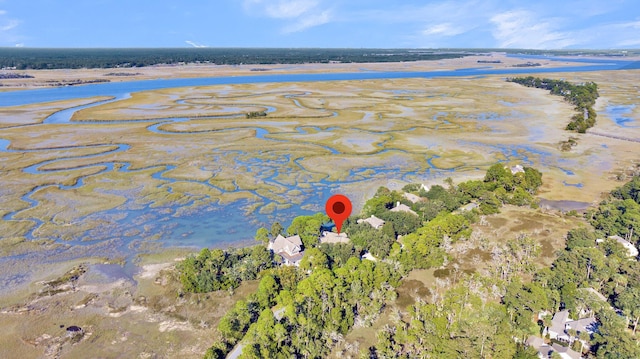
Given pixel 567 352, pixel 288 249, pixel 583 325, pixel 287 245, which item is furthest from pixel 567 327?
pixel 287 245

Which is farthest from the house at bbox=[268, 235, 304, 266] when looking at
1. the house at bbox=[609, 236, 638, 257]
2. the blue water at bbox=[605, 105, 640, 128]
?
the blue water at bbox=[605, 105, 640, 128]

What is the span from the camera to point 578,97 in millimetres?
103625

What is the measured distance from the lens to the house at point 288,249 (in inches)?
1197

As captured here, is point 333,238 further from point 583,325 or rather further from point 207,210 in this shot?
point 583,325

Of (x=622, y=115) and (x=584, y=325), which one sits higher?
(x=622, y=115)

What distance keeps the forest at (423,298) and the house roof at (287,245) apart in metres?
1.02

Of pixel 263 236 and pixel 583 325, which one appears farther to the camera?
pixel 263 236

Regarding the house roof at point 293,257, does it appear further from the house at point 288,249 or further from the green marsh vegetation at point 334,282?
the green marsh vegetation at point 334,282

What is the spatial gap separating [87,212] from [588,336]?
42036mm

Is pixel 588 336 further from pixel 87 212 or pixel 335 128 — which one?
pixel 335 128

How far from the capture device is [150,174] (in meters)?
51.1

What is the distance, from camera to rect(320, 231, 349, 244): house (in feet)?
108

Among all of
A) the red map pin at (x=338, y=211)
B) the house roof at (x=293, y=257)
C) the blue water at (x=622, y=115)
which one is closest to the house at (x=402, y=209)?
the red map pin at (x=338, y=211)

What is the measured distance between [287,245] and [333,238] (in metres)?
4.14
